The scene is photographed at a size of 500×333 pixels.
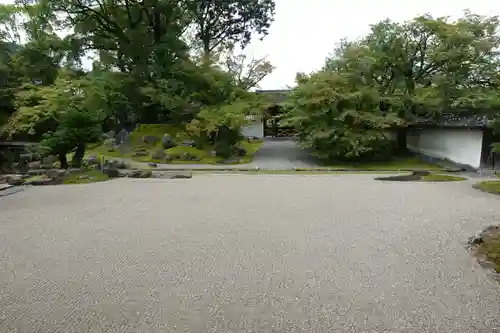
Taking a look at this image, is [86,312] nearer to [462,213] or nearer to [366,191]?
[462,213]

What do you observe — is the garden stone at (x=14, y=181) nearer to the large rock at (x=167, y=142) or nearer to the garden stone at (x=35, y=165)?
the garden stone at (x=35, y=165)

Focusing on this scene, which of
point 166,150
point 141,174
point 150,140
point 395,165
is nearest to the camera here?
point 141,174

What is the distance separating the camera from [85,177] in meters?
9.70

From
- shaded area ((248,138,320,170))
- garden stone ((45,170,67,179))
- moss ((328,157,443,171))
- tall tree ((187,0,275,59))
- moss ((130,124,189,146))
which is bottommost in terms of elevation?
moss ((328,157,443,171))

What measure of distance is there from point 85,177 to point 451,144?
12841 mm

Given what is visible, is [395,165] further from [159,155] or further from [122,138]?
[122,138]

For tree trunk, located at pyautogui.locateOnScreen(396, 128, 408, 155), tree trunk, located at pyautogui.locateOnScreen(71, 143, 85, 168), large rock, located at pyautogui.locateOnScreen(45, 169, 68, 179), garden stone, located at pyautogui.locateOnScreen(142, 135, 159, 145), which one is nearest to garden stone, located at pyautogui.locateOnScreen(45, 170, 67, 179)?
large rock, located at pyautogui.locateOnScreen(45, 169, 68, 179)

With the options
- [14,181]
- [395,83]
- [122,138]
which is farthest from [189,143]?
[395,83]

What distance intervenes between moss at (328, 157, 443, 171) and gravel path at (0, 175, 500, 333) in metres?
6.23

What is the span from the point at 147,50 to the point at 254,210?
13115mm

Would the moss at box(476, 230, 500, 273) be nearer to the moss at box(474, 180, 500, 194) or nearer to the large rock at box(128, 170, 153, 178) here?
the moss at box(474, 180, 500, 194)

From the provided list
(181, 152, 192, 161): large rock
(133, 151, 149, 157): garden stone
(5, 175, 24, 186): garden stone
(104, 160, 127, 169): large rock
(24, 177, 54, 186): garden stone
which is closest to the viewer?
(5, 175, 24, 186): garden stone

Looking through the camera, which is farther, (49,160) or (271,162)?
(271,162)

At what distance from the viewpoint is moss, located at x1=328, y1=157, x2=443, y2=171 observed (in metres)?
13.3
